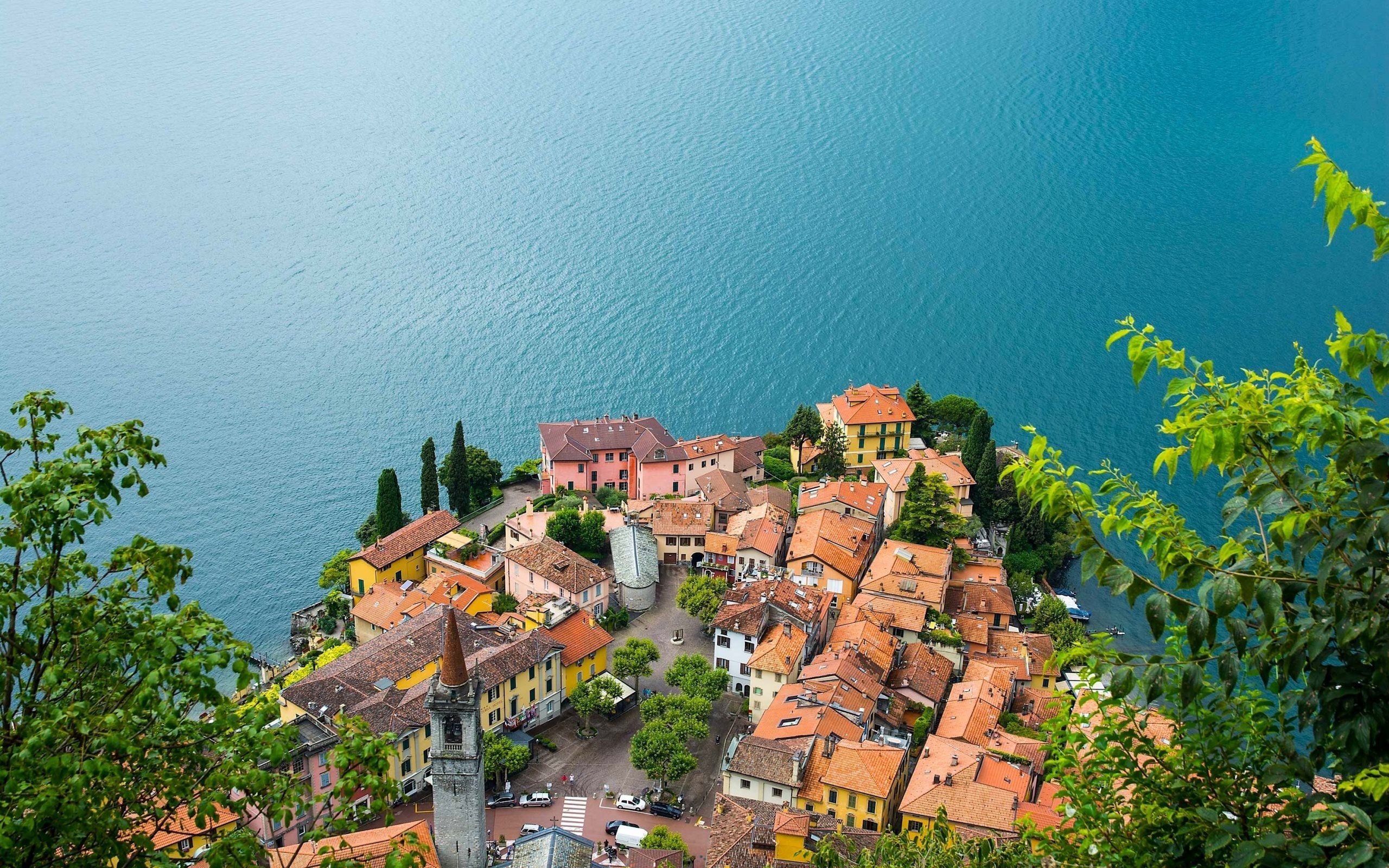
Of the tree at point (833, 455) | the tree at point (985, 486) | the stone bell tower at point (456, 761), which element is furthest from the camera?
the tree at point (833, 455)

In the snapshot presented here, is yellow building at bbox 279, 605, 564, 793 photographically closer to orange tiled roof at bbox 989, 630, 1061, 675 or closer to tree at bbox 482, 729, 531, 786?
tree at bbox 482, 729, 531, 786

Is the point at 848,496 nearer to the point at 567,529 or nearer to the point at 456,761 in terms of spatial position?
the point at 567,529

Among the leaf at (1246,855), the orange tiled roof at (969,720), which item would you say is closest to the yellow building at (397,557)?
the orange tiled roof at (969,720)

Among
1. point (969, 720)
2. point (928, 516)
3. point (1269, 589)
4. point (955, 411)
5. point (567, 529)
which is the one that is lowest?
point (1269, 589)

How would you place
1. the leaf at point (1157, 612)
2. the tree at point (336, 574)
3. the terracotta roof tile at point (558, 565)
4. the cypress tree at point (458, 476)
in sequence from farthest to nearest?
the cypress tree at point (458, 476) < the tree at point (336, 574) < the terracotta roof tile at point (558, 565) < the leaf at point (1157, 612)

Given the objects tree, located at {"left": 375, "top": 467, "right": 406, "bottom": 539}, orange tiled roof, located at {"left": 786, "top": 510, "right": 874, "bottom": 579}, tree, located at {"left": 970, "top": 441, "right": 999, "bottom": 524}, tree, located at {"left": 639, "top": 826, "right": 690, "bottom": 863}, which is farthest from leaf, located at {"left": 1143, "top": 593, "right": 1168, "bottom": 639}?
tree, located at {"left": 375, "top": 467, "right": 406, "bottom": 539}

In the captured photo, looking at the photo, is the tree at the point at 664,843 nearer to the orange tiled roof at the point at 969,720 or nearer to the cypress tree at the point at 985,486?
the orange tiled roof at the point at 969,720

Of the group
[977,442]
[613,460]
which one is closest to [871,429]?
[977,442]
